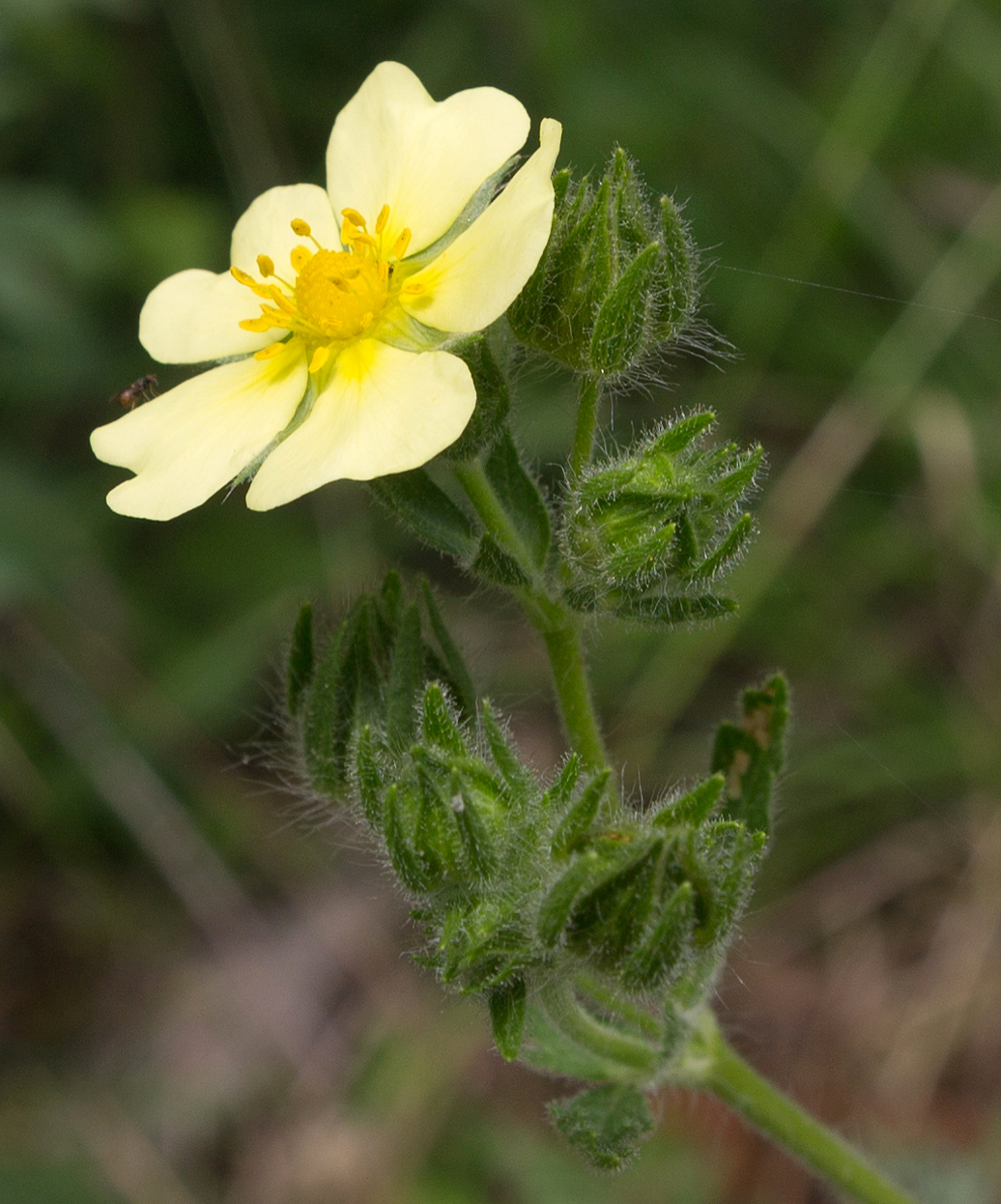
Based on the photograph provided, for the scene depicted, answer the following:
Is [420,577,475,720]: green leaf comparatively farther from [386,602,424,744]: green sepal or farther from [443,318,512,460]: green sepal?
[443,318,512,460]: green sepal

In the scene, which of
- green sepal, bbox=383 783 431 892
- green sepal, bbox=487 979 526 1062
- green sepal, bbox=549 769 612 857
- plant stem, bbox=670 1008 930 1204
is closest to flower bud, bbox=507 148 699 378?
green sepal, bbox=549 769 612 857

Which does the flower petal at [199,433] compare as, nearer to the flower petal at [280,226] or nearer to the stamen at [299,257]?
the stamen at [299,257]

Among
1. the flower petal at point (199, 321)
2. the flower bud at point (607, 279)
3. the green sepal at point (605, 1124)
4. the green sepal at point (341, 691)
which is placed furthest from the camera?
the flower petal at point (199, 321)

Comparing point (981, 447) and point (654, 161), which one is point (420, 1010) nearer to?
point (981, 447)

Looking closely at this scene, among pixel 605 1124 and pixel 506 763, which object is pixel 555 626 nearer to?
pixel 506 763

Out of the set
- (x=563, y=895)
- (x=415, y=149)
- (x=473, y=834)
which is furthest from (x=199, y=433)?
(x=563, y=895)

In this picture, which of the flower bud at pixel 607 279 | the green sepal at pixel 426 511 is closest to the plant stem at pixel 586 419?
the flower bud at pixel 607 279

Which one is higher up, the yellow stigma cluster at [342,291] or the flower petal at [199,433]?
the yellow stigma cluster at [342,291]
